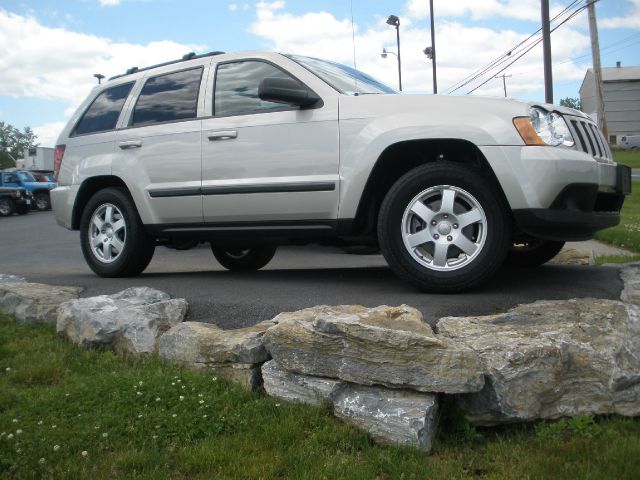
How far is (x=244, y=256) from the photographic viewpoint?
7.21 meters

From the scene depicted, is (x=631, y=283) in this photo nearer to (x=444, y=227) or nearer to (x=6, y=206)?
(x=444, y=227)

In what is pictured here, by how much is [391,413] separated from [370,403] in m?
0.13

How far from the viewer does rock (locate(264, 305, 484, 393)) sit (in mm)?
3311

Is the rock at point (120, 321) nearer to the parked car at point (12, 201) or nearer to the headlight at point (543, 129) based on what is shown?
the headlight at point (543, 129)

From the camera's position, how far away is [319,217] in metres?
4.96

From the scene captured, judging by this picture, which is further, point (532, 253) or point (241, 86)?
point (532, 253)

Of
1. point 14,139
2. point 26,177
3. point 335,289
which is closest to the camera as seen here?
point 335,289

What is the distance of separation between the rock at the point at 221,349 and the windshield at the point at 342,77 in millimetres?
1961

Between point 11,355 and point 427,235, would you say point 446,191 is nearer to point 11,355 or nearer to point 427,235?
point 427,235

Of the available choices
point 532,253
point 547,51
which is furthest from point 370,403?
point 547,51

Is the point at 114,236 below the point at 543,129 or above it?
below

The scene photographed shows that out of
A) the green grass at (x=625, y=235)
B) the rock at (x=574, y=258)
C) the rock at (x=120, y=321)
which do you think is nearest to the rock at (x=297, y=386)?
the rock at (x=120, y=321)

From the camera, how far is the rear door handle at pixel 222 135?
5188 mm

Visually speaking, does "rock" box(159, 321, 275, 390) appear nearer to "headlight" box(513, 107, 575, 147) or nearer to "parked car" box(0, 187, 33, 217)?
"headlight" box(513, 107, 575, 147)
